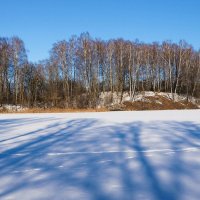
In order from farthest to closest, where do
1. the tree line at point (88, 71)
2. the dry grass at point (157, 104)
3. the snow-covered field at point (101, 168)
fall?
1. the tree line at point (88, 71)
2. the dry grass at point (157, 104)
3. the snow-covered field at point (101, 168)

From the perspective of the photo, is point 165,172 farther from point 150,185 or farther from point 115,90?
point 115,90

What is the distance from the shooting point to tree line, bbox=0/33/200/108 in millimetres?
37875

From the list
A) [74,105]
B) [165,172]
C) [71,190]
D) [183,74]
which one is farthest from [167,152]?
[183,74]

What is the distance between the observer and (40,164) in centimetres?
491

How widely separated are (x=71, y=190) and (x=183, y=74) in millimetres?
43894

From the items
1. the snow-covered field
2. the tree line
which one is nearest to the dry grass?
the tree line

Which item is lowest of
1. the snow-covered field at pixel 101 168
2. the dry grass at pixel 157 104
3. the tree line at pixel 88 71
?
the snow-covered field at pixel 101 168

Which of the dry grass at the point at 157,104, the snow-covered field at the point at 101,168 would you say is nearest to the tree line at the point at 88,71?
the dry grass at the point at 157,104

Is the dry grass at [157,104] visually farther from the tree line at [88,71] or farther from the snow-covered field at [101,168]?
the snow-covered field at [101,168]

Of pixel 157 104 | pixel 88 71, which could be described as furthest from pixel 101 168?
pixel 88 71

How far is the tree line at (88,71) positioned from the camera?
37.9m

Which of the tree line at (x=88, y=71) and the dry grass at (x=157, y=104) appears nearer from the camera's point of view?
the dry grass at (x=157, y=104)

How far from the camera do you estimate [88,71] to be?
1553 inches

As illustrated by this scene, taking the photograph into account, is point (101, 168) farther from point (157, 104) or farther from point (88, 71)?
A: point (88, 71)
